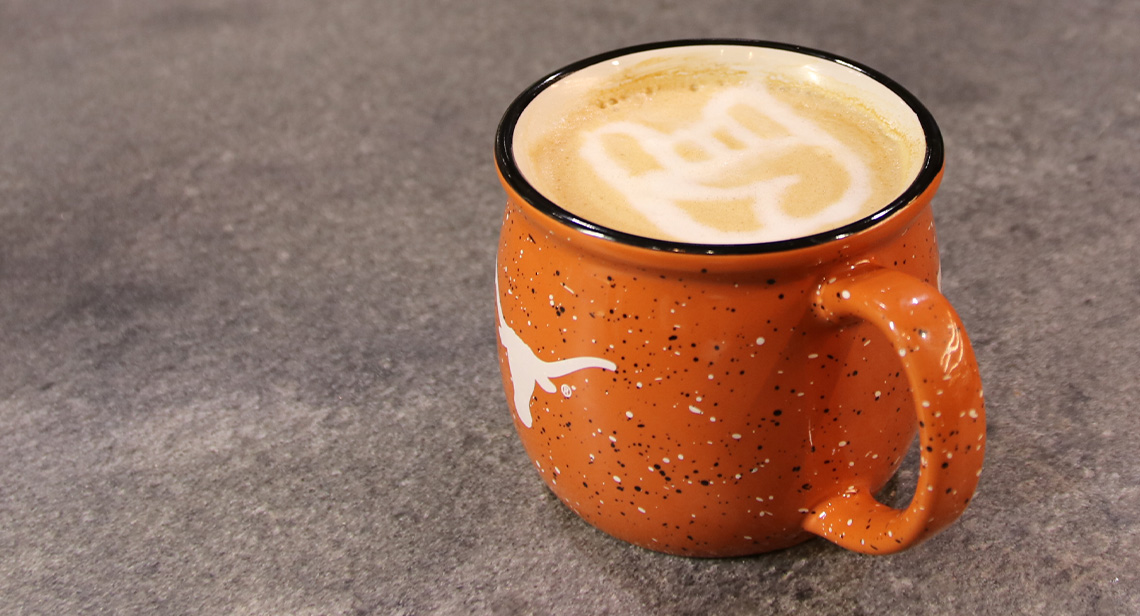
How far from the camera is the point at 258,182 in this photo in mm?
1231

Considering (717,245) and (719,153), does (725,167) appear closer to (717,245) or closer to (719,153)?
(719,153)

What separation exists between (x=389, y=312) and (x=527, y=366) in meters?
0.37

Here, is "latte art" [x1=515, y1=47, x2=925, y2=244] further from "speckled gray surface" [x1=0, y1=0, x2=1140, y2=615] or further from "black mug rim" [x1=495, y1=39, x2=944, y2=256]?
"speckled gray surface" [x1=0, y1=0, x2=1140, y2=615]

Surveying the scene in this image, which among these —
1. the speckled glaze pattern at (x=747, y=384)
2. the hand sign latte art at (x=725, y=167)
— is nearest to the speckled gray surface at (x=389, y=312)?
the speckled glaze pattern at (x=747, y=384)

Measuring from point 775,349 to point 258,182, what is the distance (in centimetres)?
82

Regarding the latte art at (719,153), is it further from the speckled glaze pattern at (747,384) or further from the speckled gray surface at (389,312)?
the speckled gray surface at (389,312)

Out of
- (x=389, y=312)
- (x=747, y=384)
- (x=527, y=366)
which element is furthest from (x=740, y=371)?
(x=389, y=312)

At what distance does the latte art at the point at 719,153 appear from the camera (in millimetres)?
633

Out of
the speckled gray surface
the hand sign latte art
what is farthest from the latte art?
the speckled gray surface

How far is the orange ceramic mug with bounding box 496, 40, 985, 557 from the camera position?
547 mm

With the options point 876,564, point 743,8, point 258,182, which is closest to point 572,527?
point 876,564

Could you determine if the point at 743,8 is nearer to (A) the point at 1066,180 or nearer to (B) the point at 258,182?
(A) the point at 1066,180

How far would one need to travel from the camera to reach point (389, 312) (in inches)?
39.8

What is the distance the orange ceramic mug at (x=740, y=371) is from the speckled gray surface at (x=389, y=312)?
0.08 metres
